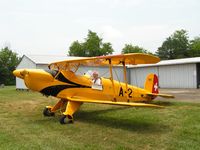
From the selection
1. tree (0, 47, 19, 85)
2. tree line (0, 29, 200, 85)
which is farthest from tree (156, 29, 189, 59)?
tree (0, 47, 19, 85)

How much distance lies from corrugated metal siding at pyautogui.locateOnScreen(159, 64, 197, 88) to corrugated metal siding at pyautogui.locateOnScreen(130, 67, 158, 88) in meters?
1.79

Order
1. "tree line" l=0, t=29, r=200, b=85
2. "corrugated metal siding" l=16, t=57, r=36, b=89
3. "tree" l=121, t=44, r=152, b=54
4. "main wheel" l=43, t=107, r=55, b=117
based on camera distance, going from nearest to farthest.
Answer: "main wheel" l=43, t=107, r=55, b=117, "corrugated metal siding" l=16, t=57, r=36, b=89, "tree line" l=0, t=29, r=200, b=85, "tree" l=121, t=44, r=152, b=54

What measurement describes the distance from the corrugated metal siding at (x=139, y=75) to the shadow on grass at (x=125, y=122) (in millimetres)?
21624

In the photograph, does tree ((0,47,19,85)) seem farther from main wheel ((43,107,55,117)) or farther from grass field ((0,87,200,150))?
main wheel ((43,107,55,117))

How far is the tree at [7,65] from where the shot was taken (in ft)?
188

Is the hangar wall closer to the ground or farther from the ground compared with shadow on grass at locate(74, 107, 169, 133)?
farther from the ground

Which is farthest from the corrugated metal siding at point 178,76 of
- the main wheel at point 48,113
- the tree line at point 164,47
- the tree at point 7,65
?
the tree line at point 164,47

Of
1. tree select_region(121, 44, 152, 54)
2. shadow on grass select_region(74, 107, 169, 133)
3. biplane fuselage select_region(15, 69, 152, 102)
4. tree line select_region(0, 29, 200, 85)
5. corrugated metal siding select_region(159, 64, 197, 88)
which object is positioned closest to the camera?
shadow on grass select_region(74, 107, 169, 133)

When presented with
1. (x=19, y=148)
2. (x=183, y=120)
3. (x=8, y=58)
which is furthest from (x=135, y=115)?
(x=8, y=58)

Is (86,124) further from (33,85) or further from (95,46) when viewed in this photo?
(95,46)

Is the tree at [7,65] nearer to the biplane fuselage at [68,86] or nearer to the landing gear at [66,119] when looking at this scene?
the biplane fuselage at [68,86]

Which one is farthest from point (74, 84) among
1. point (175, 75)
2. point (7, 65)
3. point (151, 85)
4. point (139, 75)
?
point (7, 65)

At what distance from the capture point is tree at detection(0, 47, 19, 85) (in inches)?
2253

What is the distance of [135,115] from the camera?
10.7 m
